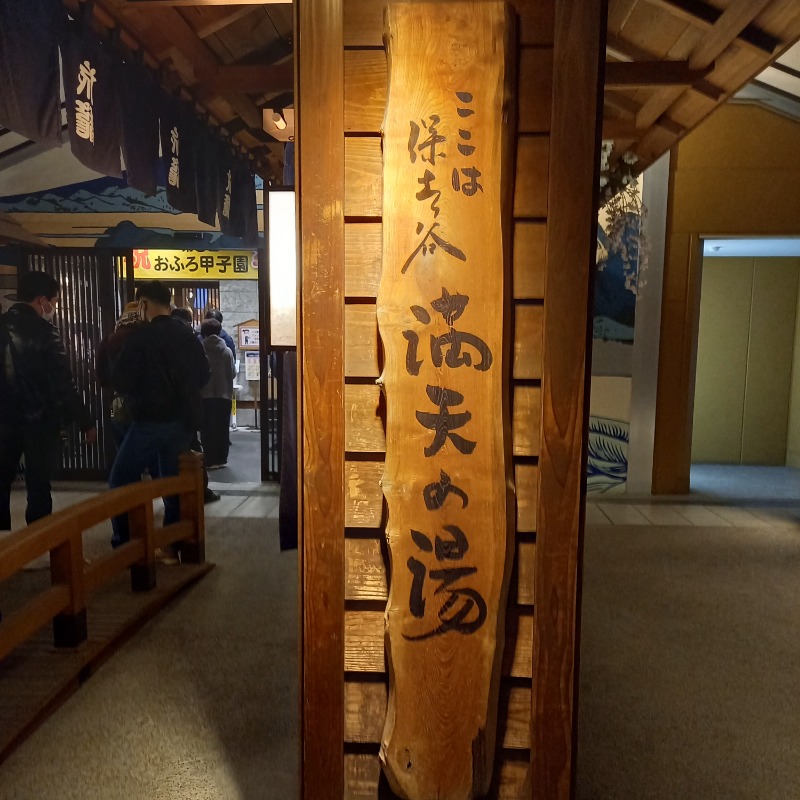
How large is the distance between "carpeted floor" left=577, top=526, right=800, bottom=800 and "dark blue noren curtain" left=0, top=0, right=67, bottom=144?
4.36 metres

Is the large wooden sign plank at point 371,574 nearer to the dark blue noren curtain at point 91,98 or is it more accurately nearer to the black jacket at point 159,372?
the black jacket at point 159,372

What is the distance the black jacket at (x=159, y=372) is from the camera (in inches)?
180

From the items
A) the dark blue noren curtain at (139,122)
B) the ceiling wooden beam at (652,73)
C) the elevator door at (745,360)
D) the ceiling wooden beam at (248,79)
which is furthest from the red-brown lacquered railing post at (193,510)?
the elevator door at (745,360)

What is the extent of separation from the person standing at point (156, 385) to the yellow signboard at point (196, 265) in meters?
5.20

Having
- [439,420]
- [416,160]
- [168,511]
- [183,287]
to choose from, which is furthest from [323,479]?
[183,287]

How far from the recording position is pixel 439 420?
71.9 inches

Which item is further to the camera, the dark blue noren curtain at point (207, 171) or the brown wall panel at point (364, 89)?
the dark blue noren curtain at point (207, 171)

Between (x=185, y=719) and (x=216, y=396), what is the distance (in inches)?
218

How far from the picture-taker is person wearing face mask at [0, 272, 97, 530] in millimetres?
4547

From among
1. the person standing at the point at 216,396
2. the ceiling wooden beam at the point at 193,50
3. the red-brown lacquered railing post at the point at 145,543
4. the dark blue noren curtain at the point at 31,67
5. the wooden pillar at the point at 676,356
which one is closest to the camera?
the dark blue noren curtain at the point at 31,67

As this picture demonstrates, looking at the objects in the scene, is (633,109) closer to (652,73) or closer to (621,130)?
(621,130)

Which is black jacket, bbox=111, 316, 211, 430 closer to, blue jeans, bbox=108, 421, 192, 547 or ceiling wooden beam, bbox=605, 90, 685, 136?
blue jeans, bbox=108, 421, 192, 547

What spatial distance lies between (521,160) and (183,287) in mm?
9851

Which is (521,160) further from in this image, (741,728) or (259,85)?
(259,85)
